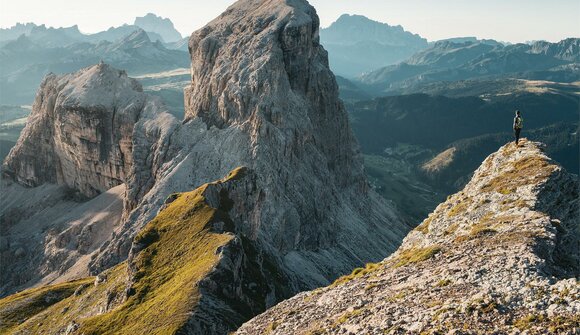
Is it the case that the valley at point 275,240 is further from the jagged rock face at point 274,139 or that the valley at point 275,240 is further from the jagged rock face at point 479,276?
the jagged rock face at point 274,139

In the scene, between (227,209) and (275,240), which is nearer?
(227,209)

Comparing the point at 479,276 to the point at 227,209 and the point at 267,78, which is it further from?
the point at 267,78

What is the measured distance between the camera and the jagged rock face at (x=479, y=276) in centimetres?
3375

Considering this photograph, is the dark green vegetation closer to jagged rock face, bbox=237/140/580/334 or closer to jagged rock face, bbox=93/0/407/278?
jagged rock face, bbox=237/140/580/334

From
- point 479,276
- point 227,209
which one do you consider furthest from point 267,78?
point 479,276

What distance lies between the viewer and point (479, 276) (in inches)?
1585

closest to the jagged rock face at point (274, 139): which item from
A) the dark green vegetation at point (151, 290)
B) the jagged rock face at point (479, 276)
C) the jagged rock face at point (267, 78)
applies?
the jagged rock face at point (267, 78)

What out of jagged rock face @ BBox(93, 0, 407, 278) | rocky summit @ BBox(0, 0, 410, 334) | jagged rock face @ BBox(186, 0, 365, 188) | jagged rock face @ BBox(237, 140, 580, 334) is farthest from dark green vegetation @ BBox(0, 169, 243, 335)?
jagged rock face @ BBox(186, 0, 365, 188)

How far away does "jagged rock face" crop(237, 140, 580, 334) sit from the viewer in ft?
111

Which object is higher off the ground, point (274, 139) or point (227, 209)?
point (274, 139)

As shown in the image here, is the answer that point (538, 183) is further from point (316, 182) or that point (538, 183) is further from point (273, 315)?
point (316, 182)

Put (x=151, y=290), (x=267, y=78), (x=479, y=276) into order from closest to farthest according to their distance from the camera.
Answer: (x=479, y=276), (x=151, y=290), (x=267, y=78)

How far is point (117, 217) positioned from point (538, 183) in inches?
6304

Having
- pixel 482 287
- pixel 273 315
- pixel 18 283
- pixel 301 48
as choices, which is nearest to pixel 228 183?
pixel 273 315
